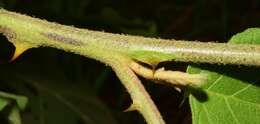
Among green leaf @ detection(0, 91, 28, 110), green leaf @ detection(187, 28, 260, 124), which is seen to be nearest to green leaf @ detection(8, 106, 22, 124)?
green leaf @ detection(0, 91, 28, 110)

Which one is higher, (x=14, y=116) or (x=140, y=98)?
(x=140, y=98)

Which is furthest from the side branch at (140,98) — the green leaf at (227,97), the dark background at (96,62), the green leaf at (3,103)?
the green leaf at (3,103)

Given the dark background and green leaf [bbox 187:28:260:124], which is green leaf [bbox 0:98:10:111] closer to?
the dark background

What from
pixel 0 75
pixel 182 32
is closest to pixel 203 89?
pixel 0 75

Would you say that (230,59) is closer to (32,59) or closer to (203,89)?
(203,89)

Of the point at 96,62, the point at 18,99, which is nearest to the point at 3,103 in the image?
the point at 18,99

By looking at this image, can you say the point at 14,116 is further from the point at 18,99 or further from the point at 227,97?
the point at 227,97

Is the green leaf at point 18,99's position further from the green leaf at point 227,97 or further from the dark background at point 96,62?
the green leaf at point 227,97
